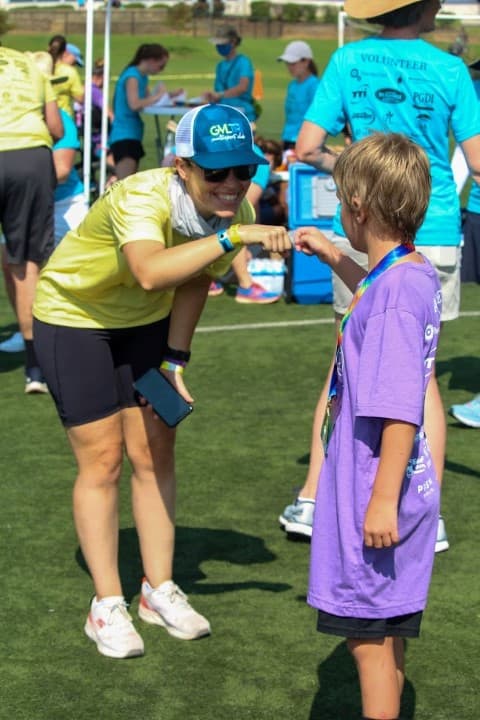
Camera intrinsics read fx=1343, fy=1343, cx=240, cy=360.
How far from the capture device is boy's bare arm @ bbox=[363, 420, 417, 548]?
123 inches

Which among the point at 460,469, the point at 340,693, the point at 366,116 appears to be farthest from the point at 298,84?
the point at 340,693

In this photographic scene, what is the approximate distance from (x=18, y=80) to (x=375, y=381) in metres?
4.73

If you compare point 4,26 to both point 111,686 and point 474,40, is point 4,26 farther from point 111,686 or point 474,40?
point 111,686

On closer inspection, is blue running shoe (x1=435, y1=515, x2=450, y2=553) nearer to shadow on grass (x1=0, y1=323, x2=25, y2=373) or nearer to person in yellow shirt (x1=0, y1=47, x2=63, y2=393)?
person in yellow shirt (x1=0, y1=47, x2=63, y2=393)

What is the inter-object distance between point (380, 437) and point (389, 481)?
0.13m

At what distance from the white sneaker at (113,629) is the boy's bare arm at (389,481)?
1.54 m

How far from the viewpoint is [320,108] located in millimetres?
5508

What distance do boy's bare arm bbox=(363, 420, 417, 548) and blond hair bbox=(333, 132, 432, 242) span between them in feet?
1.58

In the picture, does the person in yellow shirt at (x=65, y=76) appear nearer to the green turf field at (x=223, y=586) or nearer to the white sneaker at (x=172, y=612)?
the green turf field at (x=223, y=586)

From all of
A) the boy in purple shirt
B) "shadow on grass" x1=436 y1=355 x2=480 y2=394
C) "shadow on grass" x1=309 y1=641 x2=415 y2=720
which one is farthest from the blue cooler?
the boy in purple shirt

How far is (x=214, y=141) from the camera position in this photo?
3.94 metres

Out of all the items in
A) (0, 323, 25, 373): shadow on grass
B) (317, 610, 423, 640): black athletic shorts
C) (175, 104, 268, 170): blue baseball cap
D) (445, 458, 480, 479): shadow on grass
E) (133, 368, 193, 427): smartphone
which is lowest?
(0, 323, 25, 373): shadow on grass

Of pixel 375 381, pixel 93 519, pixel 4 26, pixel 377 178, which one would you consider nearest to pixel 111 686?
pixel 93 519

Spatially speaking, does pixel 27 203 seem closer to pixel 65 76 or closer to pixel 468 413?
pixel 468 413
